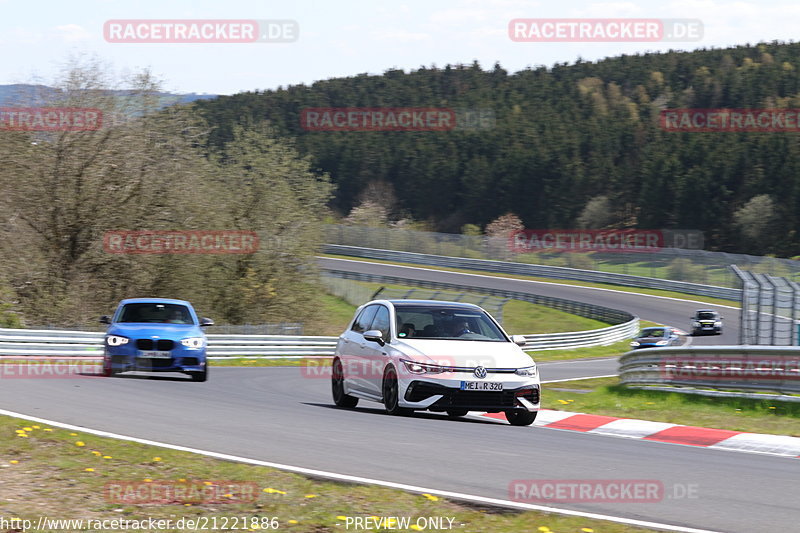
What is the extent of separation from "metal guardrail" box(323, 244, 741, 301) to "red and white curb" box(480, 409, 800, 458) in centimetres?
4179

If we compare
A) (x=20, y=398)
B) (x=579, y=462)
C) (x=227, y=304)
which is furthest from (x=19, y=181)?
(x=579, y=462)

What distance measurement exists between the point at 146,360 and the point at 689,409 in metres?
8.97

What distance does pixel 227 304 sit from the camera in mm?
40125

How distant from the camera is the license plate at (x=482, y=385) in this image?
38.4 feet

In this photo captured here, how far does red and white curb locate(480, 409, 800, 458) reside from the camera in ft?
35.5

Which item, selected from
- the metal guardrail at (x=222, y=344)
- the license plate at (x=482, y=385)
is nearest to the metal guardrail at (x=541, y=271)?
the metal guardrail at (x=222, y=344)

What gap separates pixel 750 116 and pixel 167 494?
118 meters

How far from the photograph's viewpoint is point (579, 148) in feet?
403

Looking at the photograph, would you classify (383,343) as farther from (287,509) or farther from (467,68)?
(467,68)

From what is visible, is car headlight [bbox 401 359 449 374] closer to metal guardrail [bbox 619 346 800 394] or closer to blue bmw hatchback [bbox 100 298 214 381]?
metal guardrail [bbox 619 346 800 394]

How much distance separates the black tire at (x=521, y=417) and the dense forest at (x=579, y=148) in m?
85.9

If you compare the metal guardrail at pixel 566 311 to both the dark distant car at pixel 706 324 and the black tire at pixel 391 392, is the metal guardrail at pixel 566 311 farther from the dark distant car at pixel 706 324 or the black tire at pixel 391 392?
the black tire at pixel 391 392

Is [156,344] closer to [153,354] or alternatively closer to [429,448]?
[153,354]

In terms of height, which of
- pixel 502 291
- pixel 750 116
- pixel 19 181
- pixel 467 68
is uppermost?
pixel 467 68
